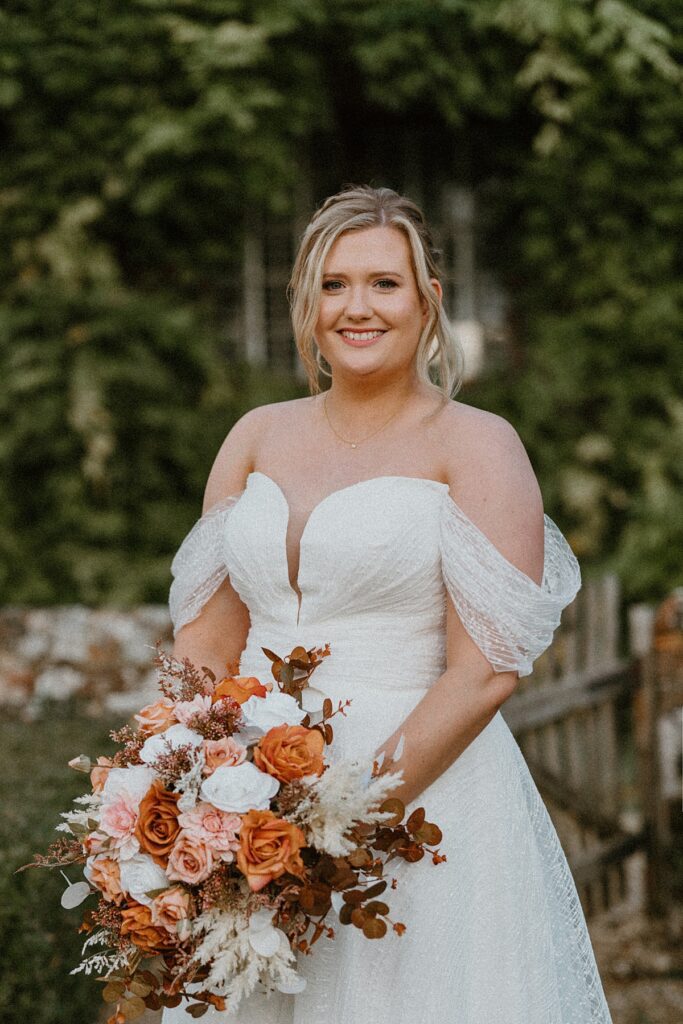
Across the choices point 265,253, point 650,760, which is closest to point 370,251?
point 650,760

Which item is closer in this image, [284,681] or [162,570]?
[284,681]

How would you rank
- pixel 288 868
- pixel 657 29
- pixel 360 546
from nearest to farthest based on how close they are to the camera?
pixel 288 868 < pixel 360 546 < pixel 657 29

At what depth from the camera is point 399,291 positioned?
2635 mm

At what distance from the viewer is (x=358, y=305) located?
260 centimetres

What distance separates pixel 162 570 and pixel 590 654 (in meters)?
2.93

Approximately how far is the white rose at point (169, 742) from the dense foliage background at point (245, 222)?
17.2 ft

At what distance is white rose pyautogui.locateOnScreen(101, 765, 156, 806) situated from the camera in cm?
216

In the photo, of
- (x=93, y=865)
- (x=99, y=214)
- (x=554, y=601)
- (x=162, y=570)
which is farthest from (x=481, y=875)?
(x=99, y=214)

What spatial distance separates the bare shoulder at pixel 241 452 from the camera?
9.46ft

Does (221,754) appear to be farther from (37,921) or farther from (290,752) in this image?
(37,921)

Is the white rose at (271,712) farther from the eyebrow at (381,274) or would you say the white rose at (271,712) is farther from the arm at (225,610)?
the eyebrow at (381,274)

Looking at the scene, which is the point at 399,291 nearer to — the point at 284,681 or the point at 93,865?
the point at 284,681

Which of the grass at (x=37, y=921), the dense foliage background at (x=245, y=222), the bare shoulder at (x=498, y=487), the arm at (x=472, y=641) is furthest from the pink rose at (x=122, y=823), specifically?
the dense foliage background at (x=245, y=222)

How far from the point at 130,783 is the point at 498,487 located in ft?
3.13
